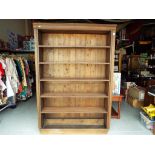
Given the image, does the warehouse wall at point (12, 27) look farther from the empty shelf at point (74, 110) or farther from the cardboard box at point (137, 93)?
the cardboard box at point (137, 93)

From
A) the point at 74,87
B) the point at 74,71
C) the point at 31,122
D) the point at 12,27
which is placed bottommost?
the point at 31,122

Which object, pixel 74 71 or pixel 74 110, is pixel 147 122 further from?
pixel 74 71

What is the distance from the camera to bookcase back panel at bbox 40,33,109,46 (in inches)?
106

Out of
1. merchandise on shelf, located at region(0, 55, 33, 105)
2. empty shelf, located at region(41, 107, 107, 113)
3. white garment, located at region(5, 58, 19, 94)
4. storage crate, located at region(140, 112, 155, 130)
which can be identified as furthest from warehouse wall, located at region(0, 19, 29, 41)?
storage crate, located at region(140, 112, 155, 130)

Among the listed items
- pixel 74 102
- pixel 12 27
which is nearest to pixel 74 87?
pixel 74 102

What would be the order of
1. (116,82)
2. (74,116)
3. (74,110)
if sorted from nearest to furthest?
(74,110) < (74,116) < (116,82)

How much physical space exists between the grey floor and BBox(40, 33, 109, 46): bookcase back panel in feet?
5.25

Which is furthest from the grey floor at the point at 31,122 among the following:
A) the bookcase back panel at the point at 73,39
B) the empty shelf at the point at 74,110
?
the bookcase back panel at the point at 73,39

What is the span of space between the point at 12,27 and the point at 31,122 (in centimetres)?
357

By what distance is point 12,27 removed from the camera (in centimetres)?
521

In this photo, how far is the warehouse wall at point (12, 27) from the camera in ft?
15.0

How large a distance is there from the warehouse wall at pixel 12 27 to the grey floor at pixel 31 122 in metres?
2.26
